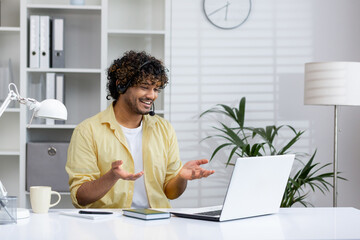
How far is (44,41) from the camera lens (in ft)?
11.1

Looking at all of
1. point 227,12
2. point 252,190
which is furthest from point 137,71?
point 227,12

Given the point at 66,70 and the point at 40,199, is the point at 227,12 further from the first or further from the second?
the point at 40,199

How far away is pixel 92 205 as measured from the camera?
229 centimetres

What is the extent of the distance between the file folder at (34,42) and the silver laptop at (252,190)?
73.2 inches

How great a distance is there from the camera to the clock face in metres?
3.74

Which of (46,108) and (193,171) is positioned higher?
(46,108)

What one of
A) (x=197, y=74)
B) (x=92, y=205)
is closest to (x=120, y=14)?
(x=197, y=74)

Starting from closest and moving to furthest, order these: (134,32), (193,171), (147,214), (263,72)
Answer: (147,214)
(193,171)
(134,32)
(263,72)

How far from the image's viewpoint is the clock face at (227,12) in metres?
3.74

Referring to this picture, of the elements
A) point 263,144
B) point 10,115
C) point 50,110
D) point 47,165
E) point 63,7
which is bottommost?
point 47,165

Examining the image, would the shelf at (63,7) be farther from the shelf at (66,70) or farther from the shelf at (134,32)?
the shelf at (66,70)

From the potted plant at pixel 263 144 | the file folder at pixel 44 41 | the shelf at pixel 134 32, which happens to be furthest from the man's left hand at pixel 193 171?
the file folder at pixel 44 41

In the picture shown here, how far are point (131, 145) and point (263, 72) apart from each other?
1.65 meters

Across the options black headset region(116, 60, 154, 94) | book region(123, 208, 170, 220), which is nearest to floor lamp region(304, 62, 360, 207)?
black headset region(116, 60, 154, 94)
